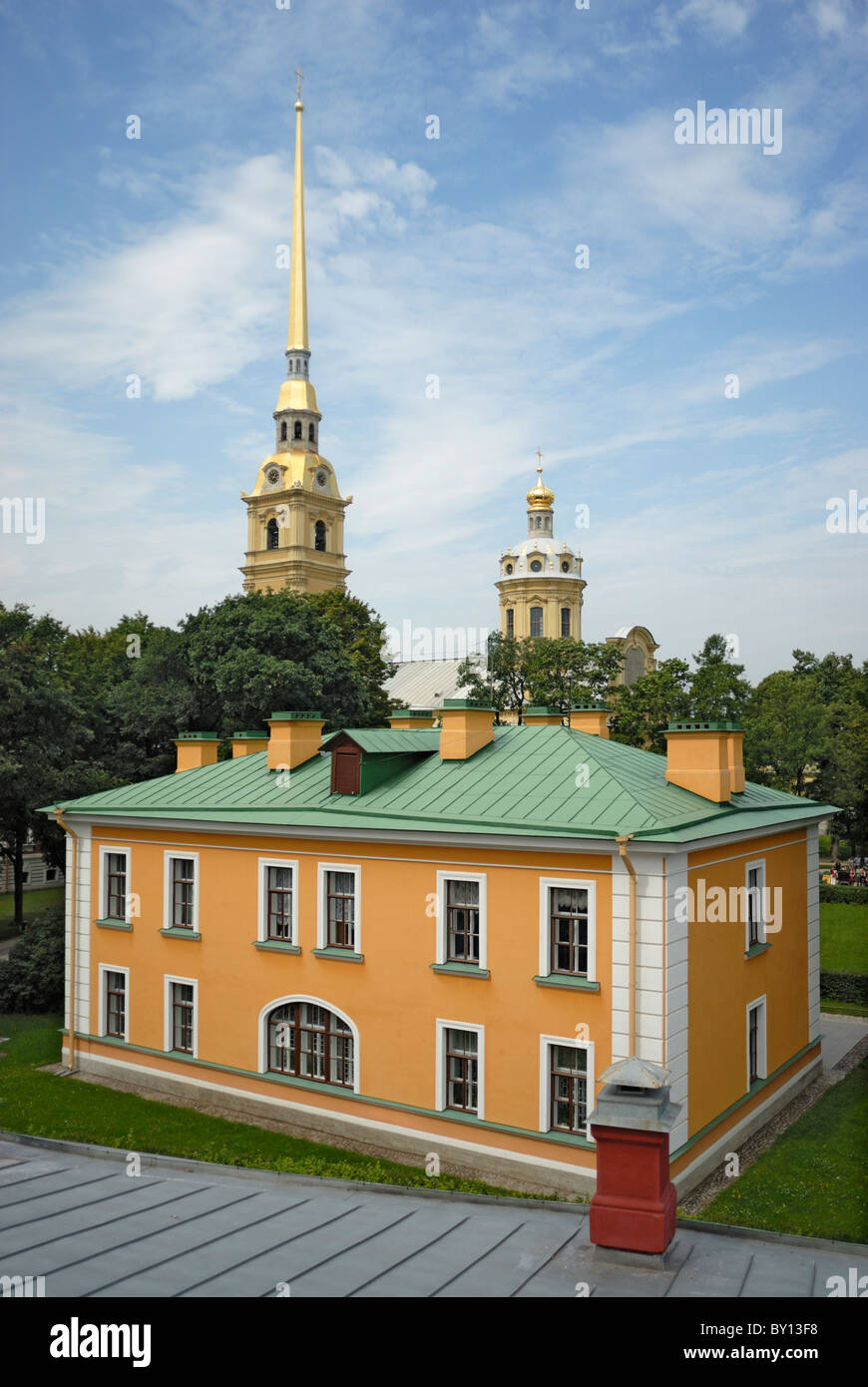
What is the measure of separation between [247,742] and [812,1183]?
55.1ft

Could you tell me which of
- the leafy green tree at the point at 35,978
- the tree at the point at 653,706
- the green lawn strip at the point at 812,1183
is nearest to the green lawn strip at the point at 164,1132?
the green lawn strip at the point at 812,1183

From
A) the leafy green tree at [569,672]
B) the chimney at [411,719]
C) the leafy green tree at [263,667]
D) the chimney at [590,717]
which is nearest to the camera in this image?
the chimney at [590,717]

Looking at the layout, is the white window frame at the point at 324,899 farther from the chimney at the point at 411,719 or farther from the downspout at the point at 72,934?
the downspout at the point at 72,934

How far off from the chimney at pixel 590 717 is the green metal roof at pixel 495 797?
260 centimetres

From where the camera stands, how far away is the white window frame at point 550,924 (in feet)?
54.3

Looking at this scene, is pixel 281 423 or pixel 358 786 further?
pixel 281 423

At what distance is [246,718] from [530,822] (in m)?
24.8

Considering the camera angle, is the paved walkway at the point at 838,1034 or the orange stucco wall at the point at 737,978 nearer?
the orange stucco wall at the point at 737,978

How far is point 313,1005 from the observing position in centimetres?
2027

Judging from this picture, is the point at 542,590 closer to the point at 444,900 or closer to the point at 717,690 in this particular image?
the point at 717,690
